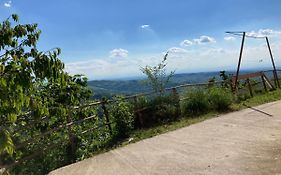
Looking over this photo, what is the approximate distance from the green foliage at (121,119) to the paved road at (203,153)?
3.61 ft

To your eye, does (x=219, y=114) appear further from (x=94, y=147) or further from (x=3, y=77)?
(x=3, y=77)

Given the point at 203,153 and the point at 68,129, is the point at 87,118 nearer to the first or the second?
the point at 68,129

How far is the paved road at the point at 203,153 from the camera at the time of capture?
590 centimetres

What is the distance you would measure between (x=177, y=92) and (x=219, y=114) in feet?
5.42

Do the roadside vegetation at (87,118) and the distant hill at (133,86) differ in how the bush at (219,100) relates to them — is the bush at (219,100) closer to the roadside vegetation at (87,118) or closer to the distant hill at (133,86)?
the roadside vegetation at (87,118)

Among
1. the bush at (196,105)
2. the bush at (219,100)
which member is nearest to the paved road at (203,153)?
the bush at (196,105)

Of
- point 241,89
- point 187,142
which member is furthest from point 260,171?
point 241,89

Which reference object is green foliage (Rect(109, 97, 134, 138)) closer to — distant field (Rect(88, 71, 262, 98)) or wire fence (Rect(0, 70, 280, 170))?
wire fence (Rect(0, 70, 280, 170))

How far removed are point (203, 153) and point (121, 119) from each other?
3.36m

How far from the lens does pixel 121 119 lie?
9.65 m

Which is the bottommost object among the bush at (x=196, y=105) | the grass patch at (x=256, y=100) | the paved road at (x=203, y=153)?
the paved road at (x=203, y=153)

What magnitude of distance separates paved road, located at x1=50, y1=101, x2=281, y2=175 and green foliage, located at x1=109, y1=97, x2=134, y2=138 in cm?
110

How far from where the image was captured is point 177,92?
1180cm

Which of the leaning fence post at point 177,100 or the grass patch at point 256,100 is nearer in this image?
→ the leaning fence post at point 177,100
